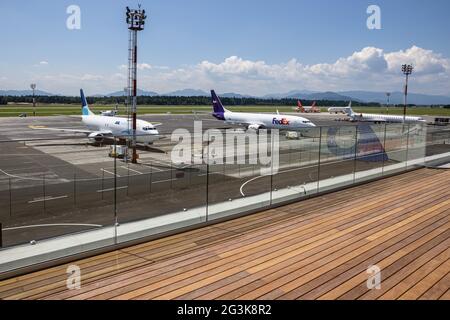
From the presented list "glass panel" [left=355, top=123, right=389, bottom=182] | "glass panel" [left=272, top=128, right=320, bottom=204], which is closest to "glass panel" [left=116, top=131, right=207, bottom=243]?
"glass panel" [left=272, top=128, right=320, bottom=204]

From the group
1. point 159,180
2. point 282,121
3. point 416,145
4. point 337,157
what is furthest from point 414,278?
point 282,121

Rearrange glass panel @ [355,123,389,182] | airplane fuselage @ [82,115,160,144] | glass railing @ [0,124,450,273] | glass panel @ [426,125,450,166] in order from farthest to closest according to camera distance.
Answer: airplane fuselage @ [82,115,160,144] < glass panel @ [426,125,450,166] < glass panel @ [355,123,389,182] < glass railing @ [0,124,450,273]

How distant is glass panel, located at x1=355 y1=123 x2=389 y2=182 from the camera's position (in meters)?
12.3

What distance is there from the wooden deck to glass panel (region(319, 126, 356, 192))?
88.5 inches

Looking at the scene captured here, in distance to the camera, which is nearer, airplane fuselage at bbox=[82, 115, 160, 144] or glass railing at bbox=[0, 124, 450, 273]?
glass railing at bbox=[0, 124, 450, 273]

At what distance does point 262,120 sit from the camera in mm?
55938

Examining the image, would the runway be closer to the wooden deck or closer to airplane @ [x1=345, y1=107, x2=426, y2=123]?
the wooden deck

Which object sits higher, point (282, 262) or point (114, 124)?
point (114, 124)

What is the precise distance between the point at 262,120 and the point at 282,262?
166 ft

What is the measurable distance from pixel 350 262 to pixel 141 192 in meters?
5.88

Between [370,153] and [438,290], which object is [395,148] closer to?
[370,153]

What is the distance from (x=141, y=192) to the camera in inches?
400
